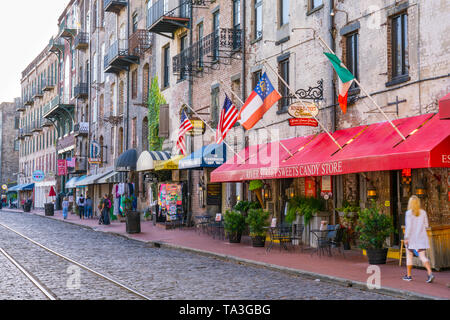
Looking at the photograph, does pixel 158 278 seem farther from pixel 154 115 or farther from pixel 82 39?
pixel 82 39

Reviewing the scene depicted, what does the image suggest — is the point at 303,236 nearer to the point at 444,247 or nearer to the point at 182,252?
the point at 182,252

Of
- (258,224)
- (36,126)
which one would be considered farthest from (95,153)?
(36,126)

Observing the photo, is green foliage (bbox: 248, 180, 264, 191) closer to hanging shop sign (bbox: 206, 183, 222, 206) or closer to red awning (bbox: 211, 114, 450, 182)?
red awning (bbox: 211, 114, 450, 182)

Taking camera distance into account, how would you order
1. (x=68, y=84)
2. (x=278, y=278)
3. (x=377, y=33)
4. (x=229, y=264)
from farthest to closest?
(x=68, y=84) < (x=377, y=33) < (x=229, y=264) < (x=278, y=278)

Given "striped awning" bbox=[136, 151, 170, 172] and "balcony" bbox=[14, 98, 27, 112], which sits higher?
"balcony" bbox=[14, 98, 27, 112]

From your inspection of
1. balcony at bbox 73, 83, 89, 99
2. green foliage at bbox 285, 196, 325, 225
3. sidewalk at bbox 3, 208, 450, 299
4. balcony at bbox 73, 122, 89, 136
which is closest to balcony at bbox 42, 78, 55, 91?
balcony at bbox 73, 83, 89, 99

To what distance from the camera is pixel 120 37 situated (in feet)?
132

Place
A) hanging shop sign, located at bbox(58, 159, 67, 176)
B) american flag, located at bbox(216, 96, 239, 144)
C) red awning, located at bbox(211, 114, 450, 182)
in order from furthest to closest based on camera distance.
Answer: hanging shop sign, located at bbox(58, 159, 67, 176), american flag, located at bbox(216, 96, 239, 144), red awning, located at bbox(211, 114, 450, 182)

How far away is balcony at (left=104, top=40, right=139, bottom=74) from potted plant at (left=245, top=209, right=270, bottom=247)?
20784 mm

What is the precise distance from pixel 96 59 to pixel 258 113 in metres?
32.4

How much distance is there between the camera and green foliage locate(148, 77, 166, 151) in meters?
32.6

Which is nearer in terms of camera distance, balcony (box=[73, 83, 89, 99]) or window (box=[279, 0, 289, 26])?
window (box=[279, 0, 289, 26])

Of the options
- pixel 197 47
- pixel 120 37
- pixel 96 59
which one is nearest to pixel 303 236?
pixel 197 47

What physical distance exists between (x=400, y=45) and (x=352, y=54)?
2126mm
